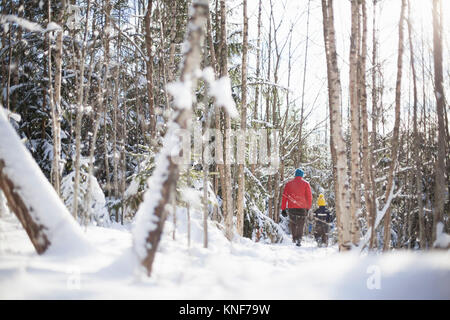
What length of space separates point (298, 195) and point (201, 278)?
5.19 m

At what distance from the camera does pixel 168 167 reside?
7.68 feet

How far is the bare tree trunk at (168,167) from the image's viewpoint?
7.49ft

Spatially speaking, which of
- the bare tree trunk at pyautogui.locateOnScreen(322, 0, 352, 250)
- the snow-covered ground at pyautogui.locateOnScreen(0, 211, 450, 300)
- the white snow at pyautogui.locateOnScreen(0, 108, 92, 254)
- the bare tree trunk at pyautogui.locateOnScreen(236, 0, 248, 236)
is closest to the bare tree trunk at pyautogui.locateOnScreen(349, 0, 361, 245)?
the bare tree trunk at pyautogui.locateOnScreen(322, 0, 352, 250)

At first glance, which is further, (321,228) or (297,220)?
(321,228)

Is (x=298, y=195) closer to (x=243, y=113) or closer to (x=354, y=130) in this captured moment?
(x=243, y=113)

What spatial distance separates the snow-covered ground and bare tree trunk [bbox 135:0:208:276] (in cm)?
20

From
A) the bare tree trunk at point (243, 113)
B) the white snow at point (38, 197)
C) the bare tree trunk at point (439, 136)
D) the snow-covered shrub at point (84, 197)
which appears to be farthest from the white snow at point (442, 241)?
the snow-covered shrub at point (84, 197)

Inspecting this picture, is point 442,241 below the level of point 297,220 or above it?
above

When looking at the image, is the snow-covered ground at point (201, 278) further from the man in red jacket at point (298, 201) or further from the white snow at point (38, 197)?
the man in red jacket at point (298, 201)

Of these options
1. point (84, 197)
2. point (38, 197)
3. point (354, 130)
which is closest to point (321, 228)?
point (354, 130)

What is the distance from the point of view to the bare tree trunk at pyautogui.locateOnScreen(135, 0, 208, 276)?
7.49 feet

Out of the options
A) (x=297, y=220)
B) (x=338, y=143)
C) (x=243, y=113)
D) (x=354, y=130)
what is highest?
(x=243, y=113)

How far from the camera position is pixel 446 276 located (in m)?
2.53
